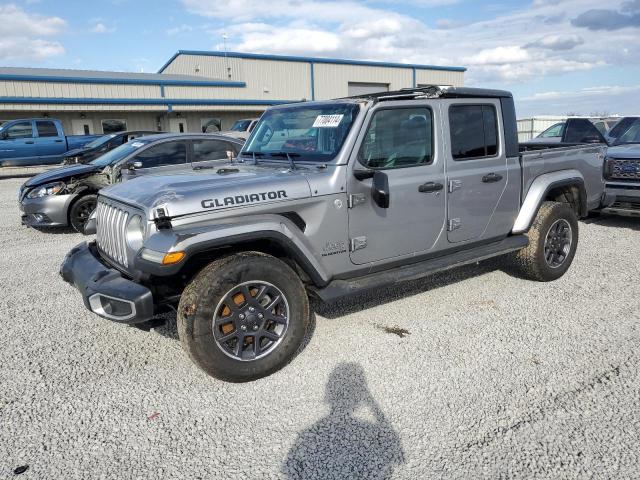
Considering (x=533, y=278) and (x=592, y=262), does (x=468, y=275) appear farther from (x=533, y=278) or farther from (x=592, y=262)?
(x=592, y=262)

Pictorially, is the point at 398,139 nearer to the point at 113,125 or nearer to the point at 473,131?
the point at 473,131

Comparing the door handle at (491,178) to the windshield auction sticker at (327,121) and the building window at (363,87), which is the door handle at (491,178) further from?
the building window at (363,87)

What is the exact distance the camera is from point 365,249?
407 centimetres

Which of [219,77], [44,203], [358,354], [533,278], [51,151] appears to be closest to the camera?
[358,354]

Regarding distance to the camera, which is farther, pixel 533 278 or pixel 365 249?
pixel 533 278

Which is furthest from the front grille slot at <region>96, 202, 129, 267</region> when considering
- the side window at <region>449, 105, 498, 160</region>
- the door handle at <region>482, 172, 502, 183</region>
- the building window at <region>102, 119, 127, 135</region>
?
the building window at <region>102, 119, 127, 135</region>

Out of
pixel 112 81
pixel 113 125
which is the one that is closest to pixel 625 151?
pixel 112 81

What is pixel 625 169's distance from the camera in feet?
26.6

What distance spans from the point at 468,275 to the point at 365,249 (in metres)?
2.24

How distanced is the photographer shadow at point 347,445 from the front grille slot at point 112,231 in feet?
5.85

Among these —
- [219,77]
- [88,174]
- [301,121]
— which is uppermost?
[219,77]

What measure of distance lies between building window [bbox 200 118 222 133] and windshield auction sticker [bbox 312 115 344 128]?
2738cm

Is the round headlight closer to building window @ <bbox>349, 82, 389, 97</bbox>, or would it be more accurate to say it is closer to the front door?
the front door

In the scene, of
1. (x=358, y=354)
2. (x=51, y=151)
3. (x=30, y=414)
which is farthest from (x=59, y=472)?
(x=51, y=151)
